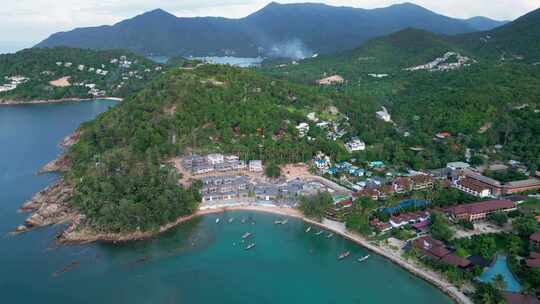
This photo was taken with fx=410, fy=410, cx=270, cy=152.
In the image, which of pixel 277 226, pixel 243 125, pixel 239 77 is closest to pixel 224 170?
pixel 243 125

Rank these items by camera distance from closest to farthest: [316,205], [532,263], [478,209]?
[532,263]
[478,209]
[316,205]

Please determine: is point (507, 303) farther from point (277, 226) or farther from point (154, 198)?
point (154, 198)

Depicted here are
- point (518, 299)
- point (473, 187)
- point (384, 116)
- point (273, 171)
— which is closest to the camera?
point (518, 299)

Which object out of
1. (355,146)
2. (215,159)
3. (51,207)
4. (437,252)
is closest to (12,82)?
(51,207)

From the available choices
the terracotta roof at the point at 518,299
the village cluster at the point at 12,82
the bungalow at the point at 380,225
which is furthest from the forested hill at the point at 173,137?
the village cluster at the point at 12,82

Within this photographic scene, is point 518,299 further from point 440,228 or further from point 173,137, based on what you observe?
point 173,137

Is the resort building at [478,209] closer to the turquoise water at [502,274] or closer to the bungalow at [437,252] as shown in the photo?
the bungalow at [437,252]

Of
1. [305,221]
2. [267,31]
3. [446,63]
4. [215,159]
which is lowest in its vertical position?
[305,221]
